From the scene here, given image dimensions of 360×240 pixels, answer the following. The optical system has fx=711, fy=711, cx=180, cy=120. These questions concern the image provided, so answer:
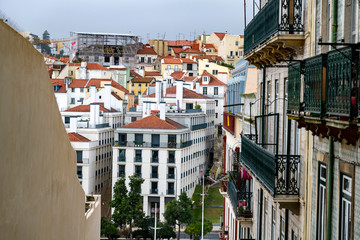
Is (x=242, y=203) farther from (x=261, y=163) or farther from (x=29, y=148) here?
(x=29, y=148)

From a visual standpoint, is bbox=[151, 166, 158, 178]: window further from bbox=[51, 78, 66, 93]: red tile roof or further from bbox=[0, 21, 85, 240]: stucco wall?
bbox=[0, 21, 85, 240]: stucco wall

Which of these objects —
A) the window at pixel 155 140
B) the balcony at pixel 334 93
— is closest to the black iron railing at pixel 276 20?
the balcony at pixel 334 93

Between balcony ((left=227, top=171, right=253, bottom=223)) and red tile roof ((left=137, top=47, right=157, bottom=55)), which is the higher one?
red tile roof ((left=137, top=47, right=157, bottom=55))

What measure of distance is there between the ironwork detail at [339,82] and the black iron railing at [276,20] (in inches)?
162

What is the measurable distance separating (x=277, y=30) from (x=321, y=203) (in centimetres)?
342

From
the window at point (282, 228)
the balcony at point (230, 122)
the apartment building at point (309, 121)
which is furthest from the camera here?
the balcony at point (230, 122)

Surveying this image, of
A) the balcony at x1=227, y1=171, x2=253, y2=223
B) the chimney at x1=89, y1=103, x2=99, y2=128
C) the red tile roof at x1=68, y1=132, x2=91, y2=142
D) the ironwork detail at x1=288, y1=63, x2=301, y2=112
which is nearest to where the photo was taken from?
the ironwork detail at x1=288, y1=63, x2=301, y2=112

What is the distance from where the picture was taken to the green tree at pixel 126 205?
72.7 meters

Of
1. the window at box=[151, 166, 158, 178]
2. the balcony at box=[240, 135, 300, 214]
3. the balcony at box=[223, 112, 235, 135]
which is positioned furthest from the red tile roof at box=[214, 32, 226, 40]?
the balcony at box=[240, 135, 300, 214]

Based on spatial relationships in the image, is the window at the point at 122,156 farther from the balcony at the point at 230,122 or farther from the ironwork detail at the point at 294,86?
the ironwork detail at the point at 294,86

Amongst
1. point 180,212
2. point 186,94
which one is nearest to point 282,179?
point 180,212

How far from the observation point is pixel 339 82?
870 cm

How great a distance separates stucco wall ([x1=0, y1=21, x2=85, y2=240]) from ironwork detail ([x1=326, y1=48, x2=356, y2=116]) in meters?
3.79

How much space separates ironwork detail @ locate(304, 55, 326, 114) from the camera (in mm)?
9367
